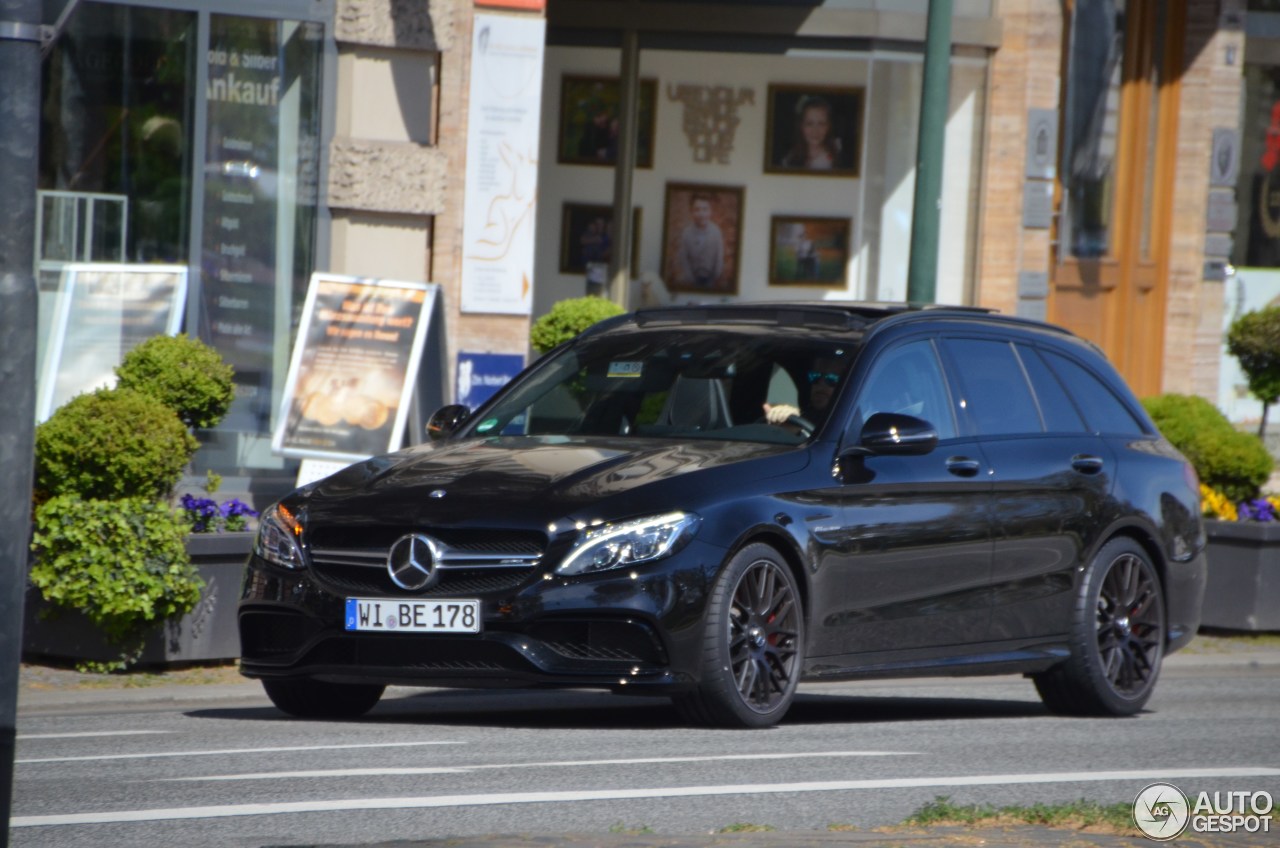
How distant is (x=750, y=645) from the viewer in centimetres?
829

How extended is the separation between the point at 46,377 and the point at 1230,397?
13734 mm

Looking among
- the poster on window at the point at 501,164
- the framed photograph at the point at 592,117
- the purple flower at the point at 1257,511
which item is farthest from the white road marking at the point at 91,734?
the framed photograph at the point at 592,117

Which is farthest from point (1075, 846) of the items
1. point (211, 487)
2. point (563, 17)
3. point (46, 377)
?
point (563, 17)

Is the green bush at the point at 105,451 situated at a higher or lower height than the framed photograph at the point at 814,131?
lower

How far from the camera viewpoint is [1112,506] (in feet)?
33.4

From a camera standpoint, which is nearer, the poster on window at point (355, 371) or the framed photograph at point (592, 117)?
the poster on window at point (355, 371)

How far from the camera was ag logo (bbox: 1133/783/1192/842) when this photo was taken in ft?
19.8

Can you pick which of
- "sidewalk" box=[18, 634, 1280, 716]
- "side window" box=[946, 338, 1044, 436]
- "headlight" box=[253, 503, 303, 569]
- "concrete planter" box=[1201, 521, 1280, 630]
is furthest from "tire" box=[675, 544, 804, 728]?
"concrete planter" box=[1201, 521, 1280, 630]

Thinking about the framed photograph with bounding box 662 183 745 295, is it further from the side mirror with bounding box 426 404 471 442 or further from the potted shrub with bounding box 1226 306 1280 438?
the side mirror with bounding box 426 404 471 442

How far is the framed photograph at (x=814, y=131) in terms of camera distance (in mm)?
19516

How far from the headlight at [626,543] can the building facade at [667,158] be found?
6.06 m

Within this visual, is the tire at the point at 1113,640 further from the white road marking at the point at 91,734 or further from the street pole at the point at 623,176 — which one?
the street pole at the point at 623,176

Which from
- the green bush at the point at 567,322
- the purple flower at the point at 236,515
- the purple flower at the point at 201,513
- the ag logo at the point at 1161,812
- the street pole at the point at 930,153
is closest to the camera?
the ag logo at the point at 1161,812

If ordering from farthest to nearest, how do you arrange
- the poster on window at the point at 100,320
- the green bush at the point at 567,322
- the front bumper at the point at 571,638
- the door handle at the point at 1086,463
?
the green bush at the point at 567,322, the poster on window at the point at 100,320, the door handle at the point at 1086,463, the front bumper at the point at 571,638
